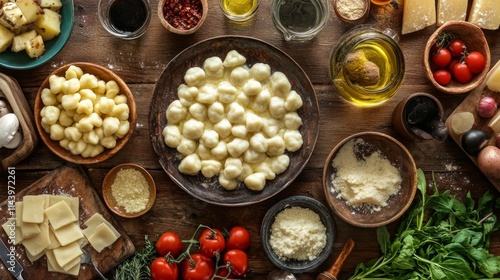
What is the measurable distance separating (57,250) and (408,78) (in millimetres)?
1684

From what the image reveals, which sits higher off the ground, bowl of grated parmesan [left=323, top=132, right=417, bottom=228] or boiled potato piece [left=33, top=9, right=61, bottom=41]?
boiled potato piece [left=33, top=9, right=61, bottom=41]

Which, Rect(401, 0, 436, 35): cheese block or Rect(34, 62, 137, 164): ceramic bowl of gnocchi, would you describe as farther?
Rect(401, 0, 436, 35): cheese block

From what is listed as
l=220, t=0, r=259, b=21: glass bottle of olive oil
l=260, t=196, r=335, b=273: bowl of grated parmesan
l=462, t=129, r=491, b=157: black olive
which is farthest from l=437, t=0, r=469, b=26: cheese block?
l=260, t=196, r=335, b=273: bowl of grated parmesan

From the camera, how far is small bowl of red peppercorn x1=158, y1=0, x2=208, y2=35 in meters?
2.53

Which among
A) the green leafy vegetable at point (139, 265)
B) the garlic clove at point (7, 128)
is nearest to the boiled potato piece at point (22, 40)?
the garlic clove at point (7, 128)

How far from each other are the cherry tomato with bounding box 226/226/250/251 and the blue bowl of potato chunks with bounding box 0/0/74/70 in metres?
1.07

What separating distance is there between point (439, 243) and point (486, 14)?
1.01m

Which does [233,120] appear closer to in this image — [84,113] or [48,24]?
[84,113]

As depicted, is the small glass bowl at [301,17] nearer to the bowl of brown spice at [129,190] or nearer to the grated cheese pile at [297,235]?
the grated cheese pile at [297,235]

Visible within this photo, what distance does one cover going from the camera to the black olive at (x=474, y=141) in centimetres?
252

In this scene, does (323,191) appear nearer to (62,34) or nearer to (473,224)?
(473,224)

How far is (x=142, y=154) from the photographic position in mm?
2625

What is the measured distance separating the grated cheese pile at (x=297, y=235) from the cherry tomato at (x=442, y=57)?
2.79 feet

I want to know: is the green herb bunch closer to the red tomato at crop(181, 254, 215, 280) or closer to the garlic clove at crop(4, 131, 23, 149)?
the red tomato at crop(181, 254, 215, 280)
